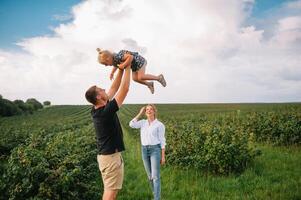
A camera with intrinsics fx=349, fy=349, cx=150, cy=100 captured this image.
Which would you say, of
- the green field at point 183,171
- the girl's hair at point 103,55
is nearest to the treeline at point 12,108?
the green field at point 183,171

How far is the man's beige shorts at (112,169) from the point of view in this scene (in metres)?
4.99

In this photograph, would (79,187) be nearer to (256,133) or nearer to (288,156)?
(288,156)

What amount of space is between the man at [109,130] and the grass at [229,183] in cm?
337

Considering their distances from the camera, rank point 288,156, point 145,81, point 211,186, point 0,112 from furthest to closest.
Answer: point 0,112 < point 288,156 < point 211,186 < point 145,81

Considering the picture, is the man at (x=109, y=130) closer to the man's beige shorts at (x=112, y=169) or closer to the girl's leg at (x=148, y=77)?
the man's beige shorts at (x=112, y=169)

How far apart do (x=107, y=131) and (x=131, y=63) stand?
1.30 metres

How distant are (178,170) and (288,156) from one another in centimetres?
419

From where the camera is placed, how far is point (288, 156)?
12250 mm

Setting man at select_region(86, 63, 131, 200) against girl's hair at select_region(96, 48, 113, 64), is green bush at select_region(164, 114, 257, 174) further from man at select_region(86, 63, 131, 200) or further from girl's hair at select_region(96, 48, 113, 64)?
girl's hair at select_region(96, 48, 113, 64)

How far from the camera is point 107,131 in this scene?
193 inches

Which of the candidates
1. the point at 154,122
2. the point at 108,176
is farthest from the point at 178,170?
the point at 108,176

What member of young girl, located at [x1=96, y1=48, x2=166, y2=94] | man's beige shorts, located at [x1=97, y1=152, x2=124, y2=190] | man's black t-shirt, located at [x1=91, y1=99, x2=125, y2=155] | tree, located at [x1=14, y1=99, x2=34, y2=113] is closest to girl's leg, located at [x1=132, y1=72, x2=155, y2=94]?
young girl, located at [x1=96, y1=48, x2=166, y2=94]

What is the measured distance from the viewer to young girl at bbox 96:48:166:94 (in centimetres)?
508

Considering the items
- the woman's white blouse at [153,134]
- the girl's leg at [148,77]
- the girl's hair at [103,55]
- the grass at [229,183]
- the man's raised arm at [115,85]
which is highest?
the girl's hair at [103,55]
